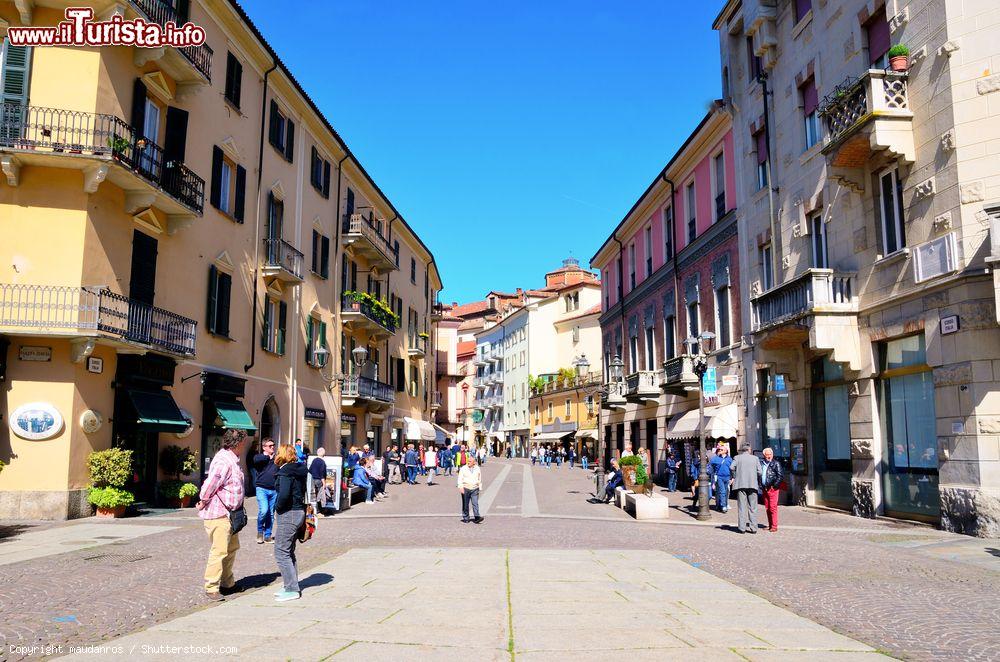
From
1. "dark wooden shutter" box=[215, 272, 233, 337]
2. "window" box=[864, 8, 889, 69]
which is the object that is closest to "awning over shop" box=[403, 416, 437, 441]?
"dark wooden shutter" box=[215, 272, 233, 337]

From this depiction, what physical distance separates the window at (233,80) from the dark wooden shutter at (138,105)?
13.8 feet

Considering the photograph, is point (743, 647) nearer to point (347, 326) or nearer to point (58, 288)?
point (58, 288)

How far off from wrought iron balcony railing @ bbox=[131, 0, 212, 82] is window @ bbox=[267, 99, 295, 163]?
15.8 ft

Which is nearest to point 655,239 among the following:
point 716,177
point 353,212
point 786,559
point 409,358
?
point 716,177

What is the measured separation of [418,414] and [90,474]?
33.0m

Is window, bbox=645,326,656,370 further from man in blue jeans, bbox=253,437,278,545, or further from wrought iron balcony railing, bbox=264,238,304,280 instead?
man in blue jeans, bbox=253,437,278,545

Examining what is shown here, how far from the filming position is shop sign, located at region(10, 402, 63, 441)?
1535 cm

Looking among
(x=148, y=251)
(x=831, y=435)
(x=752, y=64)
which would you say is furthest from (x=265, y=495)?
(x=752, y=64)

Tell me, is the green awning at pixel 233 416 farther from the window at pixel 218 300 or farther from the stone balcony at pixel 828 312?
the stone balcony at pixel 828 312

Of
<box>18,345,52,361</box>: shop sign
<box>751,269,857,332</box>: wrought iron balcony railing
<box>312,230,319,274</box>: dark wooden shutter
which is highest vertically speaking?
<box>312,230,319,274</box>: dark wooden shutter

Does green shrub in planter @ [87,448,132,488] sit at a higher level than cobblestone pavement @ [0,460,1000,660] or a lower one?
higher

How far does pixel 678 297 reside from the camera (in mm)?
29234

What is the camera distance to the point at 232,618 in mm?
6918

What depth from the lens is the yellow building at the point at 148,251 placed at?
50.8ft
